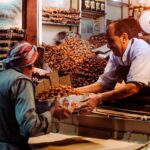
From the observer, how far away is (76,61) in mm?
5633

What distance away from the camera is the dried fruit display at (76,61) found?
5230 millimetres

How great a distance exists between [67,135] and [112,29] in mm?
1023

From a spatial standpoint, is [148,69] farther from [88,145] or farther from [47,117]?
[47,117]

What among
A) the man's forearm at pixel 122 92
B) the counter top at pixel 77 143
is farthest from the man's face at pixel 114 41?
the counter top at pixel 77 143

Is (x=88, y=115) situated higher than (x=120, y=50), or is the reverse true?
(x=120, y=50)

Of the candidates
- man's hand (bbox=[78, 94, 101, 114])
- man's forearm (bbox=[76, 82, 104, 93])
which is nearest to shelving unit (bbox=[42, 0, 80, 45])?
man's forearm (bbox=[76, 82, 104, 93])

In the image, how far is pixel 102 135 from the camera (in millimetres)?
2959

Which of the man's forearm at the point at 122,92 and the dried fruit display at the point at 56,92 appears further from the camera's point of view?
the dried fruit display at the point at 56,92

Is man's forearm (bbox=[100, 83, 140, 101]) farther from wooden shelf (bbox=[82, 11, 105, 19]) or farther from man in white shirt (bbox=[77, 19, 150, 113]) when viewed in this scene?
wooden shelf (bbox=[82, 11, 105, 19])

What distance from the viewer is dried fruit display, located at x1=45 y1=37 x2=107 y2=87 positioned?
17.2 ft

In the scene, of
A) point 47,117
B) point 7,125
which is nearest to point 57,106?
point 47,117

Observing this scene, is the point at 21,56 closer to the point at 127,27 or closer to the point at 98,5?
the point at 127,27

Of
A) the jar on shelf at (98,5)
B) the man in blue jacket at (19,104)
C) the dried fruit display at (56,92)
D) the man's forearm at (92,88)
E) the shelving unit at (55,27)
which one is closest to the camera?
the man in blue jacket at (19,104)

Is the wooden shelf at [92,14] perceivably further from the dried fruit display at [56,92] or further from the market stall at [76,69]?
the dried fruit display at [56,92]
